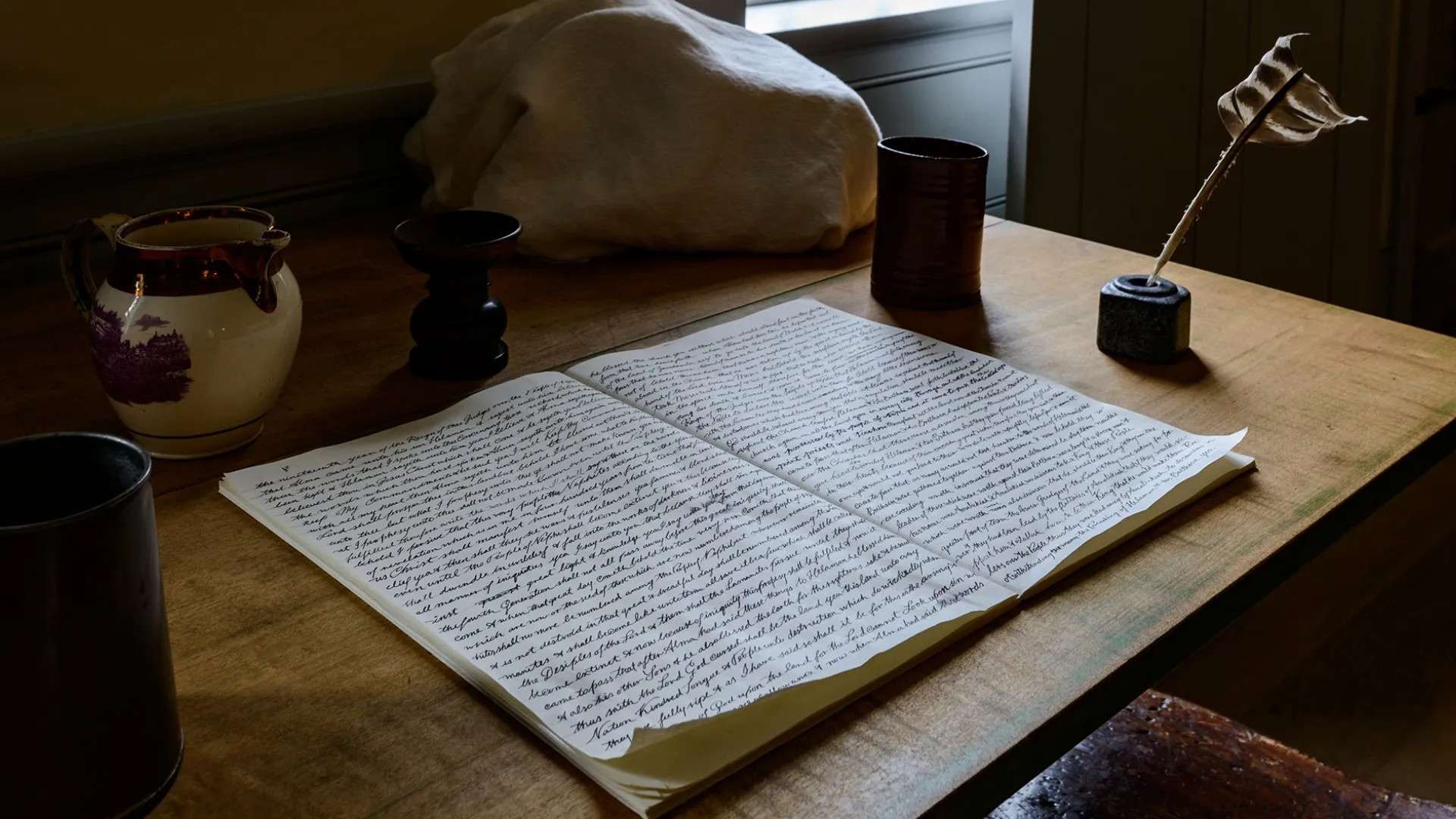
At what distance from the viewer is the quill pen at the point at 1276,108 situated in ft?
2.75

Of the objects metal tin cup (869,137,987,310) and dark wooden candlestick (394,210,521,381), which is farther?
metal tin cup (869,137,987,310)

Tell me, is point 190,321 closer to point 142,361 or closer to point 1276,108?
point 142,361

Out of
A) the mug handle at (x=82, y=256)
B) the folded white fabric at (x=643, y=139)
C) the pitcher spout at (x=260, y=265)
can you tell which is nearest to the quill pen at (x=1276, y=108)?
the folded white fabric at (x=643, y=139)

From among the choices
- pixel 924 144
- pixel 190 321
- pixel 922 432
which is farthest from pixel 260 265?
pixel 924 144

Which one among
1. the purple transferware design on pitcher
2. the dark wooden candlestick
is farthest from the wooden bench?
the purple transferware design on pitcher

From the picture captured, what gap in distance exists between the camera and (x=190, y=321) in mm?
710

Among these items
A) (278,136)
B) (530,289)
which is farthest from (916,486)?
(278,136)

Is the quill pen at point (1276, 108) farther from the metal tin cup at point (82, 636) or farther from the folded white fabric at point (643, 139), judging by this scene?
the metal tin cup at point (82, 636)

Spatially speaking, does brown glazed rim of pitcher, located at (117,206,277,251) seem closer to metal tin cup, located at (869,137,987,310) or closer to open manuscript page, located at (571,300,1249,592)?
open manuscript page, located at (571,300,1249,592)

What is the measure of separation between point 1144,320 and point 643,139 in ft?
1.53

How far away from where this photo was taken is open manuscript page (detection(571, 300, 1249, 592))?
0.66 meters

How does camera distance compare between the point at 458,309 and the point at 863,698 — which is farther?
the point at 458,309

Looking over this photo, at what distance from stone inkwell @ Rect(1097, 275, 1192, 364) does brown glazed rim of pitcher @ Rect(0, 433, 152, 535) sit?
661mm

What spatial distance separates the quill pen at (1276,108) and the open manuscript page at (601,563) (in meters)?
0.41
